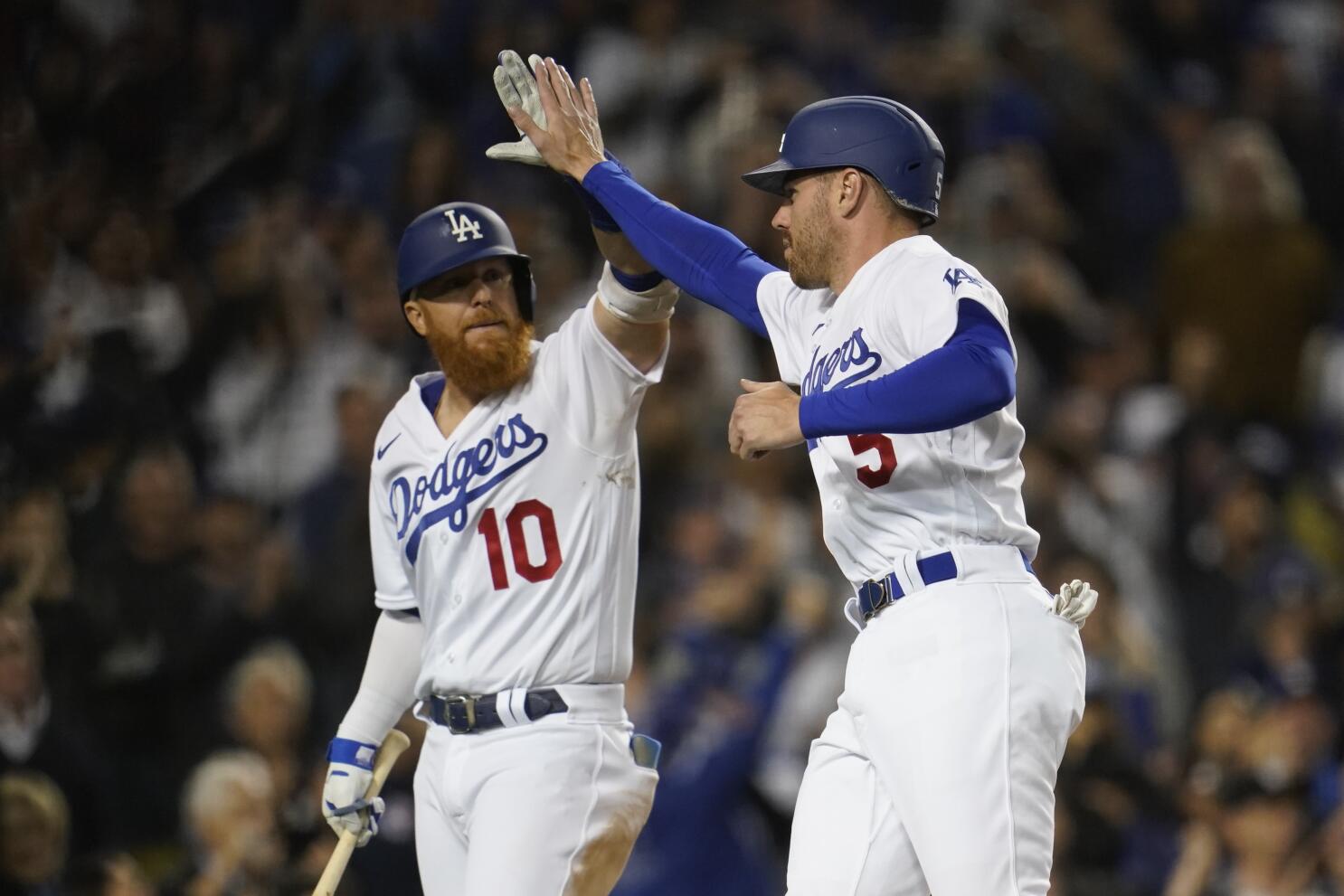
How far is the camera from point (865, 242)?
3461 mm

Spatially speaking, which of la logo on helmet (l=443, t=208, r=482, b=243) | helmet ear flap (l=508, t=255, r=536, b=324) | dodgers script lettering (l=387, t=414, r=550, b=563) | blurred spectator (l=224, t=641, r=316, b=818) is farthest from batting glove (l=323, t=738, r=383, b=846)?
blurred spectator (l=224, t=641, r=316, b=818)

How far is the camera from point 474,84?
8.51 m

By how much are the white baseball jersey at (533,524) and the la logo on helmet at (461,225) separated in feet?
1.00

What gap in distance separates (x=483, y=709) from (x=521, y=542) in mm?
379

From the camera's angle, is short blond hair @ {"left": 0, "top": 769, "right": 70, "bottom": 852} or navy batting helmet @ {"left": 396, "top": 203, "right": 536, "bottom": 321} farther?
short blond hair @ {"left": 0, "top": 769, "right": 70, "bottom": 852}

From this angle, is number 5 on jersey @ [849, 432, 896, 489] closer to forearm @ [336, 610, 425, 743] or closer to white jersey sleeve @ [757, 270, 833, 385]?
Result: white jersey sleeve @ [757, 270, 833, 385]

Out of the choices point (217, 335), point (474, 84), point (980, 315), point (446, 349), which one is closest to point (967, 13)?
point (474, 84)

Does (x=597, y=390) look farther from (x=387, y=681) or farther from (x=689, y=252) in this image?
(x=387, y=681)

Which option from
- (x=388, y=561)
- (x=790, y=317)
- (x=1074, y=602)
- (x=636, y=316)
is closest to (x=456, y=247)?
(x=636, y=316)

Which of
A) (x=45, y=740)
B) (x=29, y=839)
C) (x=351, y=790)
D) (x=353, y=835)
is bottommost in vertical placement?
(x=29, y=839)

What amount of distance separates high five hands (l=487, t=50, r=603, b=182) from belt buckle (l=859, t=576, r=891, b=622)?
1.19m

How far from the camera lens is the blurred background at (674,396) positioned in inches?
235

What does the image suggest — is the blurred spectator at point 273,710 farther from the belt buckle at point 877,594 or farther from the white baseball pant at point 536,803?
the belt buckle at point 877,594

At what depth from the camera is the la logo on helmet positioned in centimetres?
416
